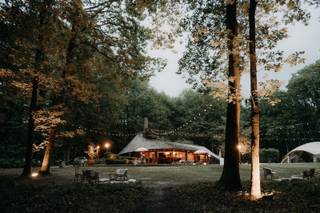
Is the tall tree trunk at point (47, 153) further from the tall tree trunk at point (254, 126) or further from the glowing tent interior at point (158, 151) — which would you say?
the glowing tent interior at point (158, 151)

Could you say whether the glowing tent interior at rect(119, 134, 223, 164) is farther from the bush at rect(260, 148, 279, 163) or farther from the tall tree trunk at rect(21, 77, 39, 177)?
the tall tree trunk at rect(21, 77, 39, 177)

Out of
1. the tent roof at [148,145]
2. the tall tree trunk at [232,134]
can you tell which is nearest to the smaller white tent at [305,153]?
the tent roof at [148,145]

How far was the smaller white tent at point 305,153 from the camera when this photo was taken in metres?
53.5

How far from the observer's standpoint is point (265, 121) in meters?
73.1

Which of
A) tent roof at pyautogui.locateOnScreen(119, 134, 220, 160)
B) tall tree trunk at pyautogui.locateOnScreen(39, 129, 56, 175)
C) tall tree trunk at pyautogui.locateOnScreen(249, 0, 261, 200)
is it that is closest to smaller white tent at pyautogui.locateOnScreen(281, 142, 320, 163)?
tent roof at pyautogui.locateOnScreen(119, 134, 220, 160)

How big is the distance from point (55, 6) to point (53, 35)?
1.76 metres

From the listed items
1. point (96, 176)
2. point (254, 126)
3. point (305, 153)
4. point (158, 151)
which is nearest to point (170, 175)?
point (96, 176)

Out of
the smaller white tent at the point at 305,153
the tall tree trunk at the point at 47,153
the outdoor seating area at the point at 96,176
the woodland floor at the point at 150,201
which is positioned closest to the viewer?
the woodland floor at the point at 150,201

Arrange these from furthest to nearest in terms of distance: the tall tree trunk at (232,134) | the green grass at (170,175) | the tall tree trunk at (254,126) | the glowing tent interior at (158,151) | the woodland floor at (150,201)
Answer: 1. the glowing tent interior at (158,151)
2. the green grass at (170,175)
3. the tall tree trunk at (232,134)
4. the tall tree trunk at (254,126)
5. the woodland floor at (150,201)

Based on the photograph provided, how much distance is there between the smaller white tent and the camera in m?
53.5

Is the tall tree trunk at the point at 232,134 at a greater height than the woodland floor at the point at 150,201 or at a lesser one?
greater

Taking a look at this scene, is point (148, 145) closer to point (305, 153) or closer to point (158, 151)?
point (158, 151)

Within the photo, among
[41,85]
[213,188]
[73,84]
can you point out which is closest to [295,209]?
[213,188]

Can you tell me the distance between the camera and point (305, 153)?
57531mm
